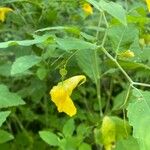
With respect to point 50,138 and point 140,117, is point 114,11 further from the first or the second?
point 50,138

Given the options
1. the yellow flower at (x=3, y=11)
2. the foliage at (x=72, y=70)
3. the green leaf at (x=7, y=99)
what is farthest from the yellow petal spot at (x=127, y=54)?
the yellow flower at (x=3, y=11)

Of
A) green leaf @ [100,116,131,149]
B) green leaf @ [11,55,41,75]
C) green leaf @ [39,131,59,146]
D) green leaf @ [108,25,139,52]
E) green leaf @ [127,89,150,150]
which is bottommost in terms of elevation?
green leaf @ [39,131,59,146]

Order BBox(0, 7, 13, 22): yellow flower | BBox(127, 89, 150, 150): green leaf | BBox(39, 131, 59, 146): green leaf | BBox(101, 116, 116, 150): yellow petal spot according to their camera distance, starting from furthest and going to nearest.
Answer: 1. BBox(0, 7, 13, 22): yellow flower
2. BBox(39, 131, 59, 146): green leaf
3. BBox(101, 116, 116, 150): yellow petal spot
4. BBox(127, 89, 150, 150): green leaf

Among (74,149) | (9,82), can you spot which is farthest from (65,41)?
(9,82)

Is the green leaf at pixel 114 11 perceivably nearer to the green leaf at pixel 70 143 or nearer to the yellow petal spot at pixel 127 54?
the yellow petal spot at pixel 127 54

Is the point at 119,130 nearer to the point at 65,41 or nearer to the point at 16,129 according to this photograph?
the point at 65,41

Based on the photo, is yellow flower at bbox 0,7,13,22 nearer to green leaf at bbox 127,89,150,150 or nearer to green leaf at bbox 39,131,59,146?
green leaf at bbox 39,131,59,146

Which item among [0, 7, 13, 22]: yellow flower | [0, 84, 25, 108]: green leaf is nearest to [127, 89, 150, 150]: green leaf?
[0, 84, 25, 108]: green leaf
